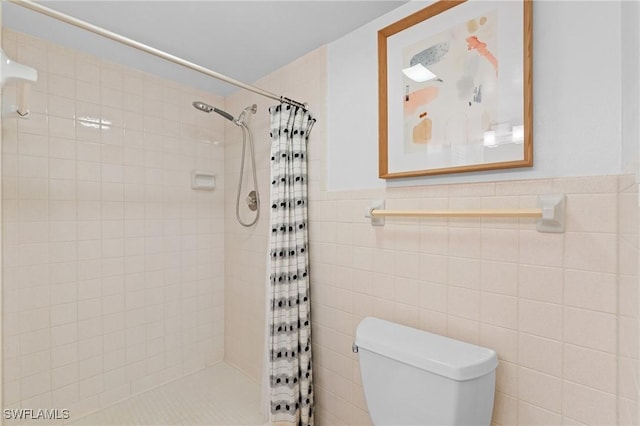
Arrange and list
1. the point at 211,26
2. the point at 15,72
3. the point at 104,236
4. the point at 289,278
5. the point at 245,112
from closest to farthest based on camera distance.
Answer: the point at 15,72 → the point at 211,26 → the point at 289,278 → the point at 104,236 → the point at 245,112

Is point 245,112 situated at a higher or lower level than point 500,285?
higher

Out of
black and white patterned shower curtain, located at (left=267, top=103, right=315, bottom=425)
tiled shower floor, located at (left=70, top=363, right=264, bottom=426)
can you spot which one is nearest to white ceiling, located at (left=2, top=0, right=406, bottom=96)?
black and white patterned shower curtain, located at (left=267, top=103, right=315, bottom=425)

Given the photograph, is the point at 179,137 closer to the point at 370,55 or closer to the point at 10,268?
the point at 10,268

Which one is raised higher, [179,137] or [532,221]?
[179,137]

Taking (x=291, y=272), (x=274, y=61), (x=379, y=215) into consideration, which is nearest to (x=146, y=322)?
(x=291, y=272)

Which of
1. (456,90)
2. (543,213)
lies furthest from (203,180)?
(543,213)

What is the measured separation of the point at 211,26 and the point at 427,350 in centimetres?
170

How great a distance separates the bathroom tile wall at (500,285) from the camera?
944mm

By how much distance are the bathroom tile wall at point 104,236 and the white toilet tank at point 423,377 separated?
58.6 inches

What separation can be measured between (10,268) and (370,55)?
206 cm

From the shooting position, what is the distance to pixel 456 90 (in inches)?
47.7

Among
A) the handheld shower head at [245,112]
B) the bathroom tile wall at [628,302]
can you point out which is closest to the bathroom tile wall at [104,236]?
the handheld shower head at [245,112]

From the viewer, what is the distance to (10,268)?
1.60m

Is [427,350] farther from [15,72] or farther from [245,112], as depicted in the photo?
[245,112]
